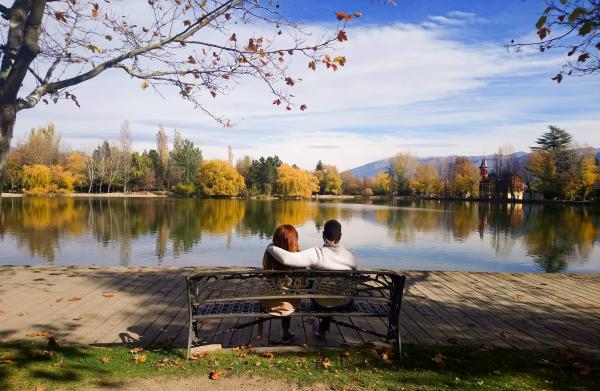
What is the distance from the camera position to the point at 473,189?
309 ft

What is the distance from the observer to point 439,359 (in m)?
4.26

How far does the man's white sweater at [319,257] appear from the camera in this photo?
4.45 m

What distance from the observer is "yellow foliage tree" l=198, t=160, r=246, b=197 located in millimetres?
78125

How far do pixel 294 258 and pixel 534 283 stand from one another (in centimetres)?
601

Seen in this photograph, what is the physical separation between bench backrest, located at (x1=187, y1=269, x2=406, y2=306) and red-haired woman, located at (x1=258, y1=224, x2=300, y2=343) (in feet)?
0.31

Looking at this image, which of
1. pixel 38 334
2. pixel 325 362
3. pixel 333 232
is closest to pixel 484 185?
pixel 333 232

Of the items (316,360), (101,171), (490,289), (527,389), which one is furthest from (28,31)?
(101,171)

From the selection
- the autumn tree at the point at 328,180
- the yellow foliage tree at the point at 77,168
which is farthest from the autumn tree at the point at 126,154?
the autumn tree at the point at 328,180

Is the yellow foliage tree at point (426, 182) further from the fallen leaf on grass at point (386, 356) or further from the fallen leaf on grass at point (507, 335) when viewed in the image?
the fallen leaf on grass at point (386, 356)

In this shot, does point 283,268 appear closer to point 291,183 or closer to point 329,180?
point 291,183

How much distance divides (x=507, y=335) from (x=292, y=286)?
265 centimetres

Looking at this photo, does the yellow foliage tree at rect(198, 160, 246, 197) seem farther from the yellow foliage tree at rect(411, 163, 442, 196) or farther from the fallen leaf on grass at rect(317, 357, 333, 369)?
the fallen leaf on grass at rect(317, 357, 333, 369)

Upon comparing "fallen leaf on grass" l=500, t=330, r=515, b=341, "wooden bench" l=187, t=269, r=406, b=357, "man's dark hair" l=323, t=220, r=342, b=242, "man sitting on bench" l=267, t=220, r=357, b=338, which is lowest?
"fallen leaf on grass" l=500, t=330, r=515, b=341

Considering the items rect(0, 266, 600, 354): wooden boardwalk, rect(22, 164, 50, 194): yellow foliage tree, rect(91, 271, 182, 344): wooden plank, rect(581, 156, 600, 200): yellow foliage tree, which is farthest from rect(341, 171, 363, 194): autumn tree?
rect(91, 271, 182, 344): wooden plank
